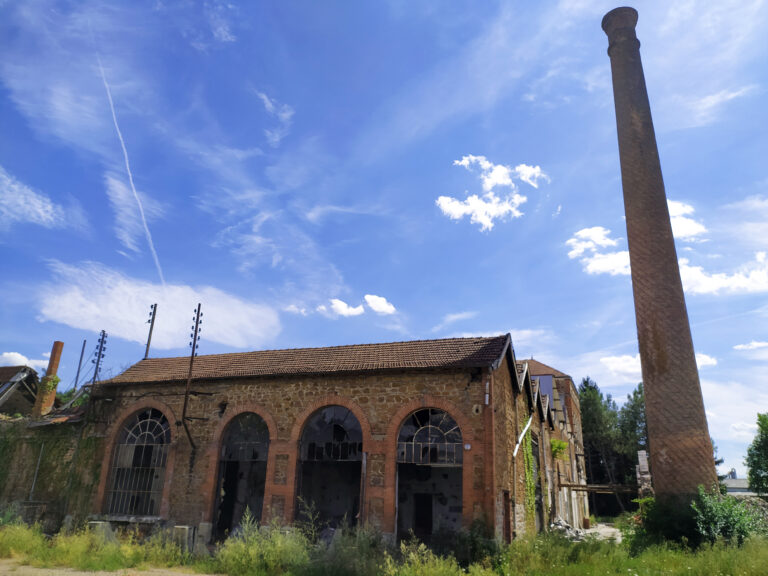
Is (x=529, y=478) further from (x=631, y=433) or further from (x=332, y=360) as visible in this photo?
(x=631, y=433)

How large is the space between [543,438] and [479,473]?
9921 mm

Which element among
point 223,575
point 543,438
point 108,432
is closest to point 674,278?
point 543,438

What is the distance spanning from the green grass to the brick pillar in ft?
8.72

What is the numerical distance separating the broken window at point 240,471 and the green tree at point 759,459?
2828 centimetres

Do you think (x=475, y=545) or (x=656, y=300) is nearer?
(x=475, y=545)

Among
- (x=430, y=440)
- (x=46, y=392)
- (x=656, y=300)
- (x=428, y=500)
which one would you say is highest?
(x=656, y=300)

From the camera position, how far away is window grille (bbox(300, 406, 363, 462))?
14984mm

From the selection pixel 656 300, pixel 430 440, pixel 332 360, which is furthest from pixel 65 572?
pixel 656 300

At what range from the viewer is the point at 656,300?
51.6 ft

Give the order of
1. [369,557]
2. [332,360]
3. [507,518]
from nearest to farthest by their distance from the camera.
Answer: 1. [369,557]
2. [507,518]
3. [332,360]

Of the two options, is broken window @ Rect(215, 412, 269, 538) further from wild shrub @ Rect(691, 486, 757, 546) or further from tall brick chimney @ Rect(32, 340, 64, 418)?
wild shrub @ Rect(691, 486, 757, 546)

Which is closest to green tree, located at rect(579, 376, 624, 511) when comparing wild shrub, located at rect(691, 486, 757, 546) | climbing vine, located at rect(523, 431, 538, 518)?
climbing vine, located at rect(523, 431, 538, 518)

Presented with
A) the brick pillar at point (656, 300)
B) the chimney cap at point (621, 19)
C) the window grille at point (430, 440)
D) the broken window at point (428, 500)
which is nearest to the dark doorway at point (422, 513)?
the broken window at point (428, 500)

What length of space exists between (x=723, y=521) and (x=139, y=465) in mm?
16904
